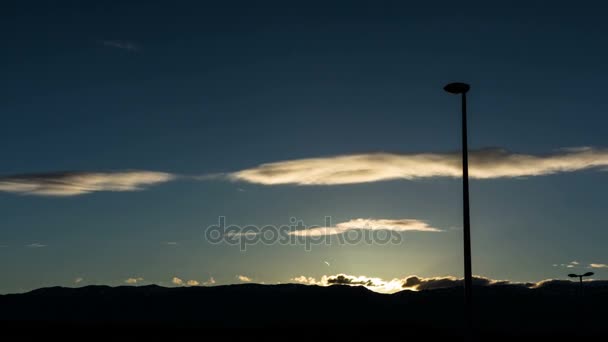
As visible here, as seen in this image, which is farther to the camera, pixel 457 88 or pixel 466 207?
pixel 457 88

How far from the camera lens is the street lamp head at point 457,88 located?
23.8m

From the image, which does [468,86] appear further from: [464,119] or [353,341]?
[353,341]

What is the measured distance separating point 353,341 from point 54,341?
40.1 m

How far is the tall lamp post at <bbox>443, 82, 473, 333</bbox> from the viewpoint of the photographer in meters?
22.2

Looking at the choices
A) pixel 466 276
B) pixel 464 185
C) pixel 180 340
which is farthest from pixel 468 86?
pixel 180 340

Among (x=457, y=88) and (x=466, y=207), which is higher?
(x=457, y=88)

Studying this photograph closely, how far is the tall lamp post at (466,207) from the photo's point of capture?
22156 mm

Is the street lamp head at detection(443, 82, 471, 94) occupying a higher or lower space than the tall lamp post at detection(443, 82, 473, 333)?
higher

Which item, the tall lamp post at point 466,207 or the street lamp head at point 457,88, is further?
the street lamp head at point 457,88

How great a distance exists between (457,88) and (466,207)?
392cm

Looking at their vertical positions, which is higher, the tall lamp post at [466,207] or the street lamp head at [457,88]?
the street lamp head at [457,88]

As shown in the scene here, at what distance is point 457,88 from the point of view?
2384 centimetres

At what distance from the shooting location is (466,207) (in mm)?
22875

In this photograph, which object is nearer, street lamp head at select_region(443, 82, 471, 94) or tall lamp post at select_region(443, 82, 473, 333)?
tall lamp post at select_region(443, 82, 473, 333)
